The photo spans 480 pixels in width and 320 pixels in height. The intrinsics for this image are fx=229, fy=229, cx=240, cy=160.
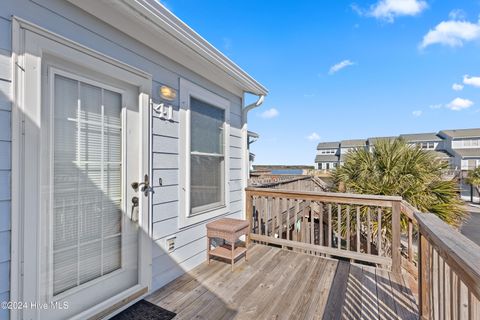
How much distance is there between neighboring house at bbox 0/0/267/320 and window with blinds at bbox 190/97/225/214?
0.02 metres

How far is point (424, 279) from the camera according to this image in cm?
166

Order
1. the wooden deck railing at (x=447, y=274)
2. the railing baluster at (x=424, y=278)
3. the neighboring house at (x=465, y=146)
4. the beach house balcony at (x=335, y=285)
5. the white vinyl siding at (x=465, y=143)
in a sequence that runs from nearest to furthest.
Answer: the wooden deck railing at (x=447, y=274)
the beach house balcony at (x=335, y=285)
the railing baluster at (x=424, y=278)
the neighboring house at (x=465, y=146)
the white vinyl siding at (x=465, y=143)

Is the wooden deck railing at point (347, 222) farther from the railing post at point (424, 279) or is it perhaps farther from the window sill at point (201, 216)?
the railing post at point (424, 279)

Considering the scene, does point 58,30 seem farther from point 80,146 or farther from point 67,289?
point 67,289

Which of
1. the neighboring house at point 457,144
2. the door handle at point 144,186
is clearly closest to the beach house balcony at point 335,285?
the door handle at point 144,186

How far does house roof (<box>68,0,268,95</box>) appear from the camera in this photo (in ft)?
5.66

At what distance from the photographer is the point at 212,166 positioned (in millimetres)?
3160

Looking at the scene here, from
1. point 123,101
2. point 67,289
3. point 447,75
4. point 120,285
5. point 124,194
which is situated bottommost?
point 120,285

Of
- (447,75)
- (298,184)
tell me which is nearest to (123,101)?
(298,184)

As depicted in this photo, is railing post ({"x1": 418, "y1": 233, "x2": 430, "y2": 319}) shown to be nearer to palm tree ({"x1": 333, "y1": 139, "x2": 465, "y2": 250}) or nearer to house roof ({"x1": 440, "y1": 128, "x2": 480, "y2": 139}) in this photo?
palm tree ({"x1": 333, "y1": 139, "x2": 465, "y2": 250})

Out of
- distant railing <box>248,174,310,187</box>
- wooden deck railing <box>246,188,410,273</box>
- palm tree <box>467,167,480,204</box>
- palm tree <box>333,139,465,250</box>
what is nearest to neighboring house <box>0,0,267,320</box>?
wooden deck railing <box>246,188,410,273</box>

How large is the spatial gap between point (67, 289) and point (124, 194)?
2.50 ft

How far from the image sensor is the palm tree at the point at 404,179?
451 cm

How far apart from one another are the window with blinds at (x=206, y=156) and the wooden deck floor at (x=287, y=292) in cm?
84
